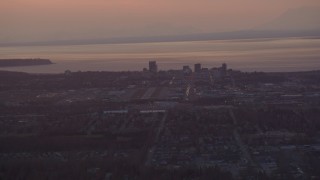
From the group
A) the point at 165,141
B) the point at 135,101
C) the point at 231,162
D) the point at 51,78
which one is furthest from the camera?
the point at 51,78

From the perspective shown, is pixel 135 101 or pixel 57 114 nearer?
pixel 57 114

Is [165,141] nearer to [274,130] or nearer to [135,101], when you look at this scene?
[274,130]

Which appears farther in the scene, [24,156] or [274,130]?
[274,130]

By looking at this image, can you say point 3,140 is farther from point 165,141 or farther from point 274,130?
point 274,130

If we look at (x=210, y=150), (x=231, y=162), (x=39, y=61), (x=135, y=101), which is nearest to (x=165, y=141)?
(x=210, y=150)

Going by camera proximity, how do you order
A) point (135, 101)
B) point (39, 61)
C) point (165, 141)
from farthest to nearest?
point (39, 61) → point (135, 101) → point (165, 141)

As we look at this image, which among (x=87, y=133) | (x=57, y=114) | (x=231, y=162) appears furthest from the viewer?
(x=57, y=114)

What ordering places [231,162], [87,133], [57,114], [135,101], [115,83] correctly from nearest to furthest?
[231,162] → [87,133] → [57,114] → [135,101] → [115,83]

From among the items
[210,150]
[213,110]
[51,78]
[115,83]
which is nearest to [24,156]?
[210,150]
